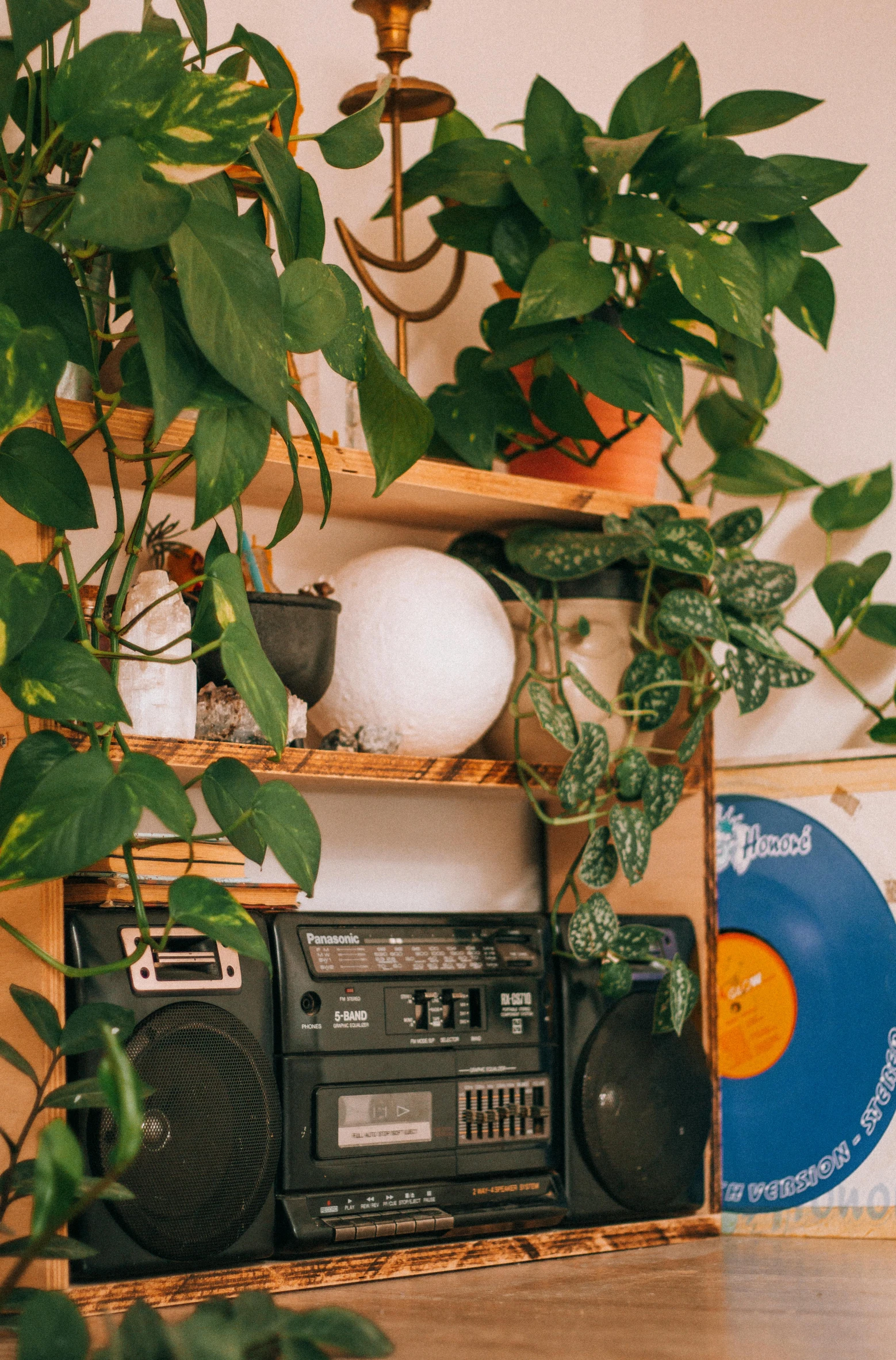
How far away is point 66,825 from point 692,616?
2.71 feet

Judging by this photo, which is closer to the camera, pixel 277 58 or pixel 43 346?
pixel 43 346

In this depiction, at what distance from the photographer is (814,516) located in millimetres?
1843

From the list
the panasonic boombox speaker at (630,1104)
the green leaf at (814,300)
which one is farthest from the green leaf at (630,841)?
the green leaf at (814,300)

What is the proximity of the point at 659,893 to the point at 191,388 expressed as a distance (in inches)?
39.4

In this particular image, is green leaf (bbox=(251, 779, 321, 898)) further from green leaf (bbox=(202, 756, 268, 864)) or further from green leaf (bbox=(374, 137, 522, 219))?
green leaf (bbox=(374, 137, 522, 219))

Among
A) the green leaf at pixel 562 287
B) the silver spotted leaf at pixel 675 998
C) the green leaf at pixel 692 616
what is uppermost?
the green leaf at pixel 562 287

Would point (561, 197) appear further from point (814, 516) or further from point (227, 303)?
point (227, 303)

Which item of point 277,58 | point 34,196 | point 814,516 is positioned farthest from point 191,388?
point 814,516

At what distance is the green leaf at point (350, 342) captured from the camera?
1.02m

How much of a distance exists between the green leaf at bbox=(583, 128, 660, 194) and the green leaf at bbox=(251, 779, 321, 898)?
2.44 ft

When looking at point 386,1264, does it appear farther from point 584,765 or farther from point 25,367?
point 25,367

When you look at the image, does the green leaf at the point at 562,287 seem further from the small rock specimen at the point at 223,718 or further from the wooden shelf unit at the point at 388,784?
the small rock specimen at the point at 223,718

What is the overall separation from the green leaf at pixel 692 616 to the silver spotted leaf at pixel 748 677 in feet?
0.24

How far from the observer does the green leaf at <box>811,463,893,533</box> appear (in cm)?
181
